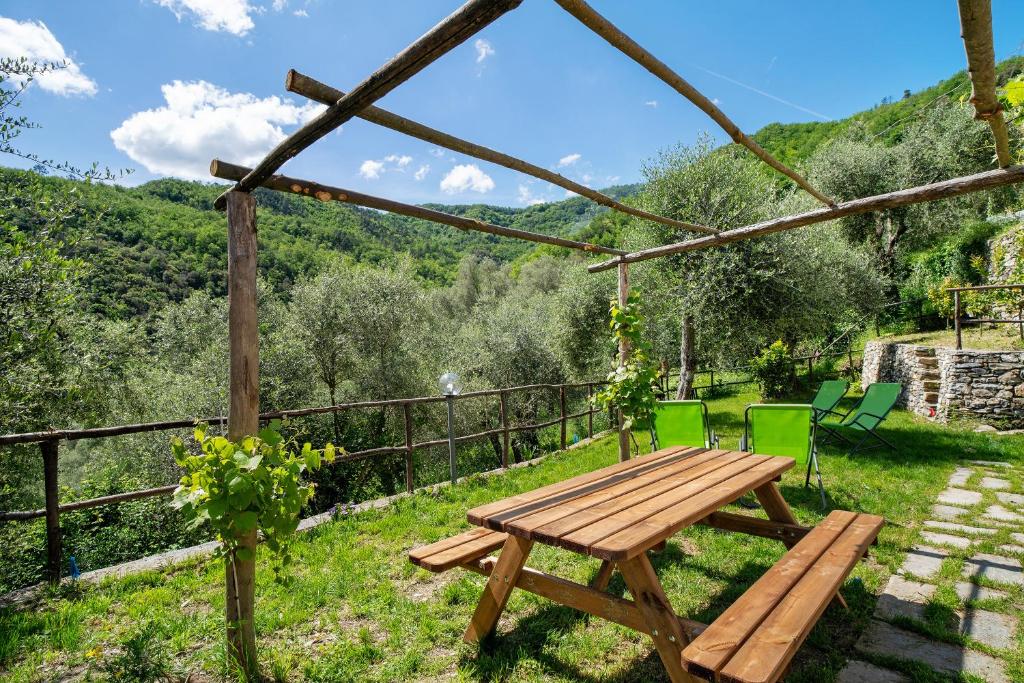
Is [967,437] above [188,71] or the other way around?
the other way around

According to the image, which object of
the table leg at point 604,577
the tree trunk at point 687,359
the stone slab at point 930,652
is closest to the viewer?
the stone slab at point 930,652

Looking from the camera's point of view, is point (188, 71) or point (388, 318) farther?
point (388, 318)

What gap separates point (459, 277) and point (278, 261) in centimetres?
1131

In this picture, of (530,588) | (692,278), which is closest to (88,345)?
(530,588)

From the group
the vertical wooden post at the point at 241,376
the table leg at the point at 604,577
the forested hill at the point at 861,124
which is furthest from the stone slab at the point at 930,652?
the forested hill at the point at 861,124

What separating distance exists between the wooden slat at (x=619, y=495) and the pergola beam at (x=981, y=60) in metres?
1.98

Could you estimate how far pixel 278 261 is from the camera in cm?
2092

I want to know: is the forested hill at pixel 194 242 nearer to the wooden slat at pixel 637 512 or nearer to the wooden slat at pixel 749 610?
the wooden slat at pixel 637 512

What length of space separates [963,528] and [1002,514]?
565 millimetres

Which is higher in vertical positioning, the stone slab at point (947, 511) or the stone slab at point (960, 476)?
the stone slab at point (947, 511)

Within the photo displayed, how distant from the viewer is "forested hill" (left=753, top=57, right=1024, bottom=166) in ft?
81.9

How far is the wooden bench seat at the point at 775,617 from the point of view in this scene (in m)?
1.37

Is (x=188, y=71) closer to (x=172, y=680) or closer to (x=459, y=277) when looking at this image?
(x=172, y=680)

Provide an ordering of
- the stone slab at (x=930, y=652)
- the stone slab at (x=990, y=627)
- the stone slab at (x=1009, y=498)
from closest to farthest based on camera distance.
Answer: the stone slab at (x=930, y=652)
the stone slab at (x=990, y=627)
the stone slab at (x=1009, y=498)
